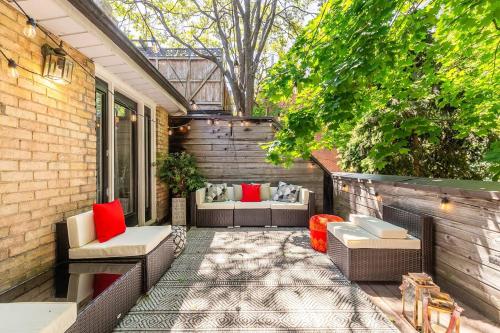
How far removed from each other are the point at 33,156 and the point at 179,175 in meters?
3.41

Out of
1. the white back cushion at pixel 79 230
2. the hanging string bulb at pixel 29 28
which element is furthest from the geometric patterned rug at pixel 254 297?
the hanging string bulb at pixel 29 28

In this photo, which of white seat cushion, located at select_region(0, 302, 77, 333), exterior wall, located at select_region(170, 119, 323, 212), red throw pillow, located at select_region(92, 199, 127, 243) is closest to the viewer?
white seat cushion, located at select_region(0, 302, 77, 333)

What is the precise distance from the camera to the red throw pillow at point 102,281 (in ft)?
6.48

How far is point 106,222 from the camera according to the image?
114 inches

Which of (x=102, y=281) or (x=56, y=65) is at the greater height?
(x=56, y=65)

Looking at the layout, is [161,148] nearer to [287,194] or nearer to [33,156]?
[287,194]

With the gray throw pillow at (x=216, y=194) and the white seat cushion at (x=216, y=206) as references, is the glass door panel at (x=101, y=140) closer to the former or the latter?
the white seat cushion at (x=216, y=206)

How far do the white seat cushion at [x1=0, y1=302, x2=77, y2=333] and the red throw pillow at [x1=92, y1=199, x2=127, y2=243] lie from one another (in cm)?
127

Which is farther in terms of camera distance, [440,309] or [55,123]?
[55,123]

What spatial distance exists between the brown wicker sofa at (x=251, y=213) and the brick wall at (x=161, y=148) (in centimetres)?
85

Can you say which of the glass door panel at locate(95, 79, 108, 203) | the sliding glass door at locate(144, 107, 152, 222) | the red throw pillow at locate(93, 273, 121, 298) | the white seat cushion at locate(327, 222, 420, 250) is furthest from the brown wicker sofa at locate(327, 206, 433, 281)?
the sliding glass door at locate(144, 107, 152, 222)

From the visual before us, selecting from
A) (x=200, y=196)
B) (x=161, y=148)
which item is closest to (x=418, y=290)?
(x=200, y=196)

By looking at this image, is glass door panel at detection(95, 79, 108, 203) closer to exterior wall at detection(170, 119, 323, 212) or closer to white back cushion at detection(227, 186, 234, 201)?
white back cushion at detection(227, 186, 234, 201)

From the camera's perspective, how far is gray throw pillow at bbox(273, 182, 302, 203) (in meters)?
5.71
